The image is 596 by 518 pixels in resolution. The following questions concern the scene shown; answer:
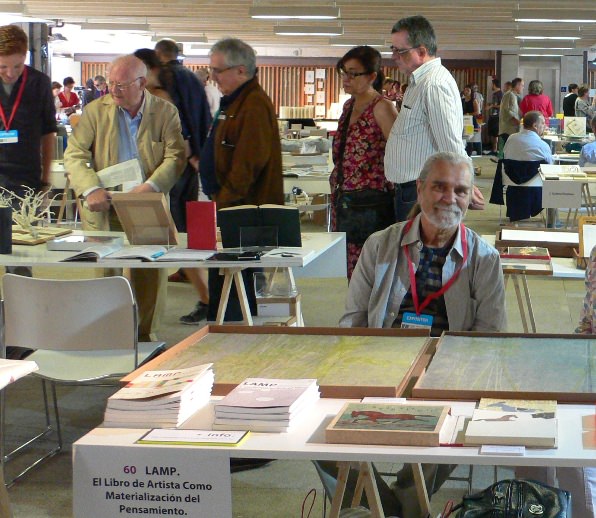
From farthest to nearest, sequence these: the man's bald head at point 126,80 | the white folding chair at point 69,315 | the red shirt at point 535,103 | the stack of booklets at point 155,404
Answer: the red shirt at point 535,103
the man's bald head at point 126,80
the white folding chair at point 69,315
the stack of booklets at point 155,404

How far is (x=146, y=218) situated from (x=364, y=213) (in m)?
1.25

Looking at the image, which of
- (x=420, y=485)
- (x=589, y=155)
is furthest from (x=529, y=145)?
(x=420, y=485)

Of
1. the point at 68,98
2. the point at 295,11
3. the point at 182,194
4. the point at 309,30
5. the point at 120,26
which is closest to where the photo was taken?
the point at 182,194

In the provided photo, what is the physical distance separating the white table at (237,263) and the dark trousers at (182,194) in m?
1.60

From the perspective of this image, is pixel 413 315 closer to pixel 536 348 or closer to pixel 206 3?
pixel 536 348

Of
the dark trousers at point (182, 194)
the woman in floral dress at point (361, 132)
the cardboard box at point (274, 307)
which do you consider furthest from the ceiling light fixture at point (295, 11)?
the cardboard box at point (274, 307)

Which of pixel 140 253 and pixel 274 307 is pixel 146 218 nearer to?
pixel 140 253

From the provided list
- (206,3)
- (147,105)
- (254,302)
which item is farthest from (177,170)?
(206,3)

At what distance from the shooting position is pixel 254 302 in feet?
18.9

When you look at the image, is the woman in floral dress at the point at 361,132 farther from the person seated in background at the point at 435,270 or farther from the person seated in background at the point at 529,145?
the person seated in background at the point at 529,145

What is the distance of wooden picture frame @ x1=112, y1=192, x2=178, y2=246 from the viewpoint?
4730 mm

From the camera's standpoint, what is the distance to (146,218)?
4.81 meters

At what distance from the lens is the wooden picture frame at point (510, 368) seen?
2406mm

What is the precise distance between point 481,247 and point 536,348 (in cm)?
77
